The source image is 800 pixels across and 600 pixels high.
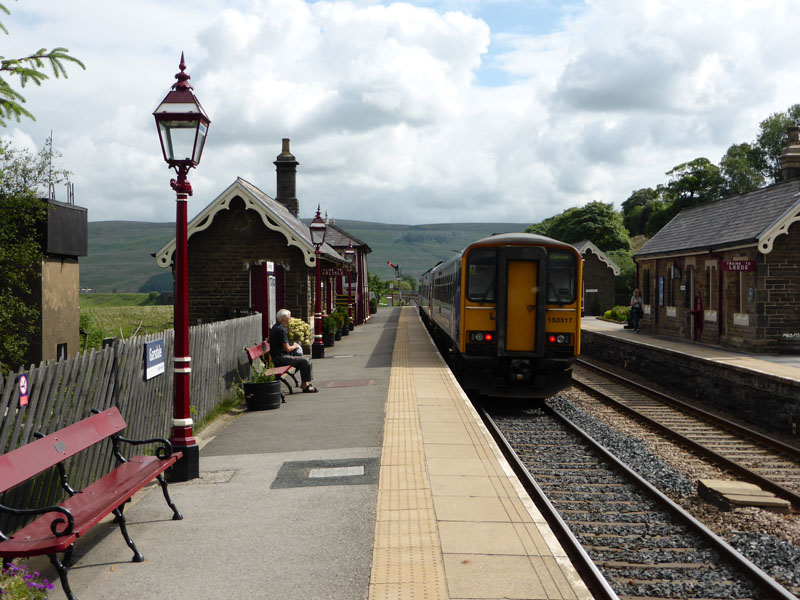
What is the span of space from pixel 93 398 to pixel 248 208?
14630mm

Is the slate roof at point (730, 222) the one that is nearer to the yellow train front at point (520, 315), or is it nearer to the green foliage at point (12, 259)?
the yellow train front at point (520, 315)

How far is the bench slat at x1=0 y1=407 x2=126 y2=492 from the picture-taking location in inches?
183

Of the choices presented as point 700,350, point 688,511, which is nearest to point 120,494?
point 688,511

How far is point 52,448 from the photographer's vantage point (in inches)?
205

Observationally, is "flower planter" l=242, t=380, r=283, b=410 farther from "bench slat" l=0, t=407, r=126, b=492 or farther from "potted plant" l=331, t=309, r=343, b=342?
"potted plant" l=331, t=309, r=343, b=342

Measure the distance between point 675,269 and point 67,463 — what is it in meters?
23.5

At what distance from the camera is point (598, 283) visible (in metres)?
51.3

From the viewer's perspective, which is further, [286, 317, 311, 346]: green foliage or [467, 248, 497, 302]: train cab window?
[286, 317, 311, 346]: green foliage

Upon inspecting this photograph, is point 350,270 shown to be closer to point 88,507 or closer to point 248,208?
point 248,208

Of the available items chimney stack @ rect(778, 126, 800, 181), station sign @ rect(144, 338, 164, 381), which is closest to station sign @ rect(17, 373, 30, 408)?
station sign @ rect(144, 338, 164, 381)

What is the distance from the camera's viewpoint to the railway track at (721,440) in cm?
980

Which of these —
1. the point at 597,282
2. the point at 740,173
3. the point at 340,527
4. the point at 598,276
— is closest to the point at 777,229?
the point at 340,527

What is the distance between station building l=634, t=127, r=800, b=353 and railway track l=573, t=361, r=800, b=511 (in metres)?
4.58

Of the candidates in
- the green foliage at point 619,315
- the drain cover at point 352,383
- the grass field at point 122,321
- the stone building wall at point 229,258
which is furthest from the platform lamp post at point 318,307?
the green foliage at point 619,315
